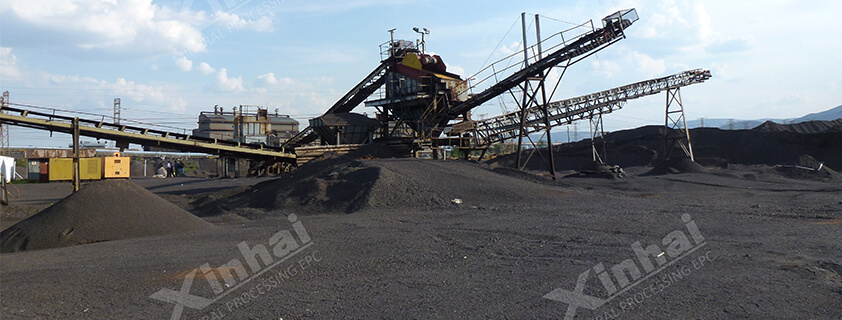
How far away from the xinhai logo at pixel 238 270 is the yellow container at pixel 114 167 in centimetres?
3028

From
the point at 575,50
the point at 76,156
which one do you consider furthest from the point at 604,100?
the point at 76,156

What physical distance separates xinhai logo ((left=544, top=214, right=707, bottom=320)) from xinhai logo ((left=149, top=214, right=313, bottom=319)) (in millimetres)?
4069

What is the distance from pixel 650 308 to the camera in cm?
566

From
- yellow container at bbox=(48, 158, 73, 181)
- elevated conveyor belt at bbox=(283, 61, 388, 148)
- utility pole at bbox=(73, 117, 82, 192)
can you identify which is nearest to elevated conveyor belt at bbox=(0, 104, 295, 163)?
utility pole at bbox=(73, 117, 82, 192)

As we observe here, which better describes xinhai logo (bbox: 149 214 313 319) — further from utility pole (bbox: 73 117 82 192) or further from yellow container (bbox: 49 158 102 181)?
yellow container (bbox: 49 158 102 181)

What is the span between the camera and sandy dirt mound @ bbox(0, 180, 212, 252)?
10.9 meters

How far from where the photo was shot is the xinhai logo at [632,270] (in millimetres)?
5977

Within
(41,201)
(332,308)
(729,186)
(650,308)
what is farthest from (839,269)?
(41,201)

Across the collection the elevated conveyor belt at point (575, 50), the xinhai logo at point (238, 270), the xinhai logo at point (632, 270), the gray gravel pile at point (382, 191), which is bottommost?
the xinhai logo at point (238, 270)

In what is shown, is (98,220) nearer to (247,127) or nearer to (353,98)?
(353,98)

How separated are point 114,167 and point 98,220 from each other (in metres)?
28.3

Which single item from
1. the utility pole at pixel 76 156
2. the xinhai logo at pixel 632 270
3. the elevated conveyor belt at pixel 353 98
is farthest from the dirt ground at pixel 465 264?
the elevated conveyor belt at pixel 353 98

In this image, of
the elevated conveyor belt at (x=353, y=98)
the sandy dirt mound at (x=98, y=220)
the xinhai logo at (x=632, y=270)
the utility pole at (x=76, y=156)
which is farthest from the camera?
the elevated conveyor belt at (x=353, y=98)

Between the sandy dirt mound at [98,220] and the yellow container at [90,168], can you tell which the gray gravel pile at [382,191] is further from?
the yellow container at [90,168]
